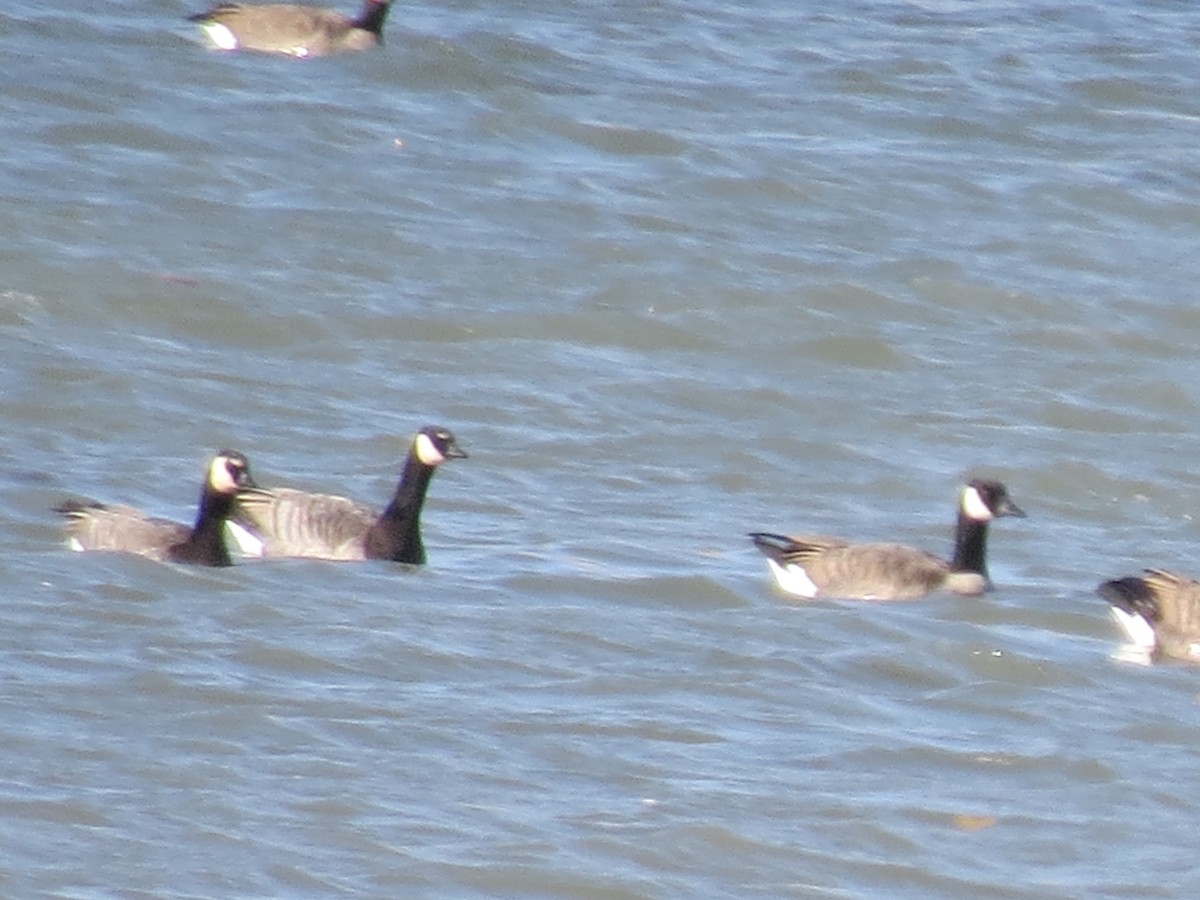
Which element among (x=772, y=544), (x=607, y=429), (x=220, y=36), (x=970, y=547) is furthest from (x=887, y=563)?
(x=220, y=36)

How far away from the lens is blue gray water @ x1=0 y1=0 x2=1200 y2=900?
24.2 ft

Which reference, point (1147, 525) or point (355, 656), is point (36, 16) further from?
point (355, 656)

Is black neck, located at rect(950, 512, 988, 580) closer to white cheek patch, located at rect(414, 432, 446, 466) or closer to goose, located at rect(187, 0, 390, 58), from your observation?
white cheek patch, located at rect(414, 432, 446, 466)

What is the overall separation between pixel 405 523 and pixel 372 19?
979 centimetres

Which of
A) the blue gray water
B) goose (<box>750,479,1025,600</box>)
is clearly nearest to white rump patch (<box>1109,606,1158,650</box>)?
Result: the blue gray water

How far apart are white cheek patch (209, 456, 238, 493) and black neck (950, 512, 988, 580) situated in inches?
111

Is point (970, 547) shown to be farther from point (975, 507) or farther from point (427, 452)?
point (427, 452)

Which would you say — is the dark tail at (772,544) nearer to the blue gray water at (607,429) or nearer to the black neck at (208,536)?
the blue gray water at (607,429)

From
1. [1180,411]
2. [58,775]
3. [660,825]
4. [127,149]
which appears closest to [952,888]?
[660,825]

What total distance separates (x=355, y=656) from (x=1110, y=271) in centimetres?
850

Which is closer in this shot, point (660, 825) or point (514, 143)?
point (660, 825)

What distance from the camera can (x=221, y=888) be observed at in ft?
21.7

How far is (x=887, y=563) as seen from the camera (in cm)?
1077

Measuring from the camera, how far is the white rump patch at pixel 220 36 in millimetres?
19234
